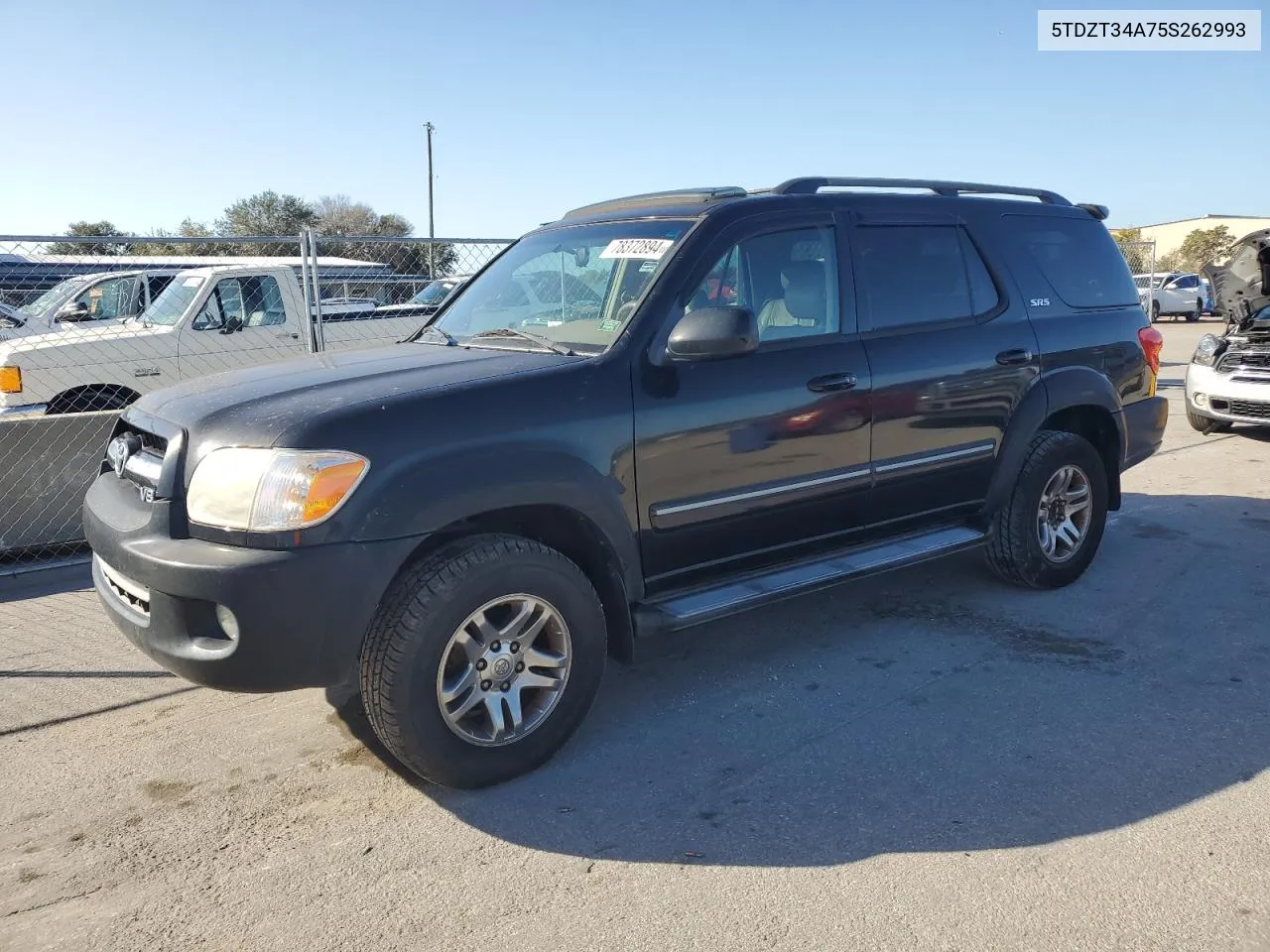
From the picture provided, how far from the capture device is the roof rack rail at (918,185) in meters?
4.41

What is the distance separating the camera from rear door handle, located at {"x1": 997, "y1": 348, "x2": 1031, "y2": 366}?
485 cm

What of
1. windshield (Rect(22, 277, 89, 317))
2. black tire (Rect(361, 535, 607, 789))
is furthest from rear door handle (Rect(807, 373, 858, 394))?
windshield (Rect(22, 277, 89, 317))

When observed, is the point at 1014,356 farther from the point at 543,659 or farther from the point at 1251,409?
the point at 1251,409

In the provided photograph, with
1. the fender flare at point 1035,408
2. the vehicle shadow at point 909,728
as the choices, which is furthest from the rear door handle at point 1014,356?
the vehicle shadow at point 909,728

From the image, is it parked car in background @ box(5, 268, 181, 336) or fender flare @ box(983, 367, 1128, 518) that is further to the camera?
parked car in background @ box(5, 268, 181, 336)

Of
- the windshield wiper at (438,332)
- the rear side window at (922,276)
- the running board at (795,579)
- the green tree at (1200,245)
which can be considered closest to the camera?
the running board at (795,579)

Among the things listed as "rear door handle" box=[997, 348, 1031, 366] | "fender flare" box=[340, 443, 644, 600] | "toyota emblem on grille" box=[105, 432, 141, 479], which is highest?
"rear door handle" box=[997, 348, 1031, 366]

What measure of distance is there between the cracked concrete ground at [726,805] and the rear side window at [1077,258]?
177 cm

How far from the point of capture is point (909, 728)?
3.75 meters

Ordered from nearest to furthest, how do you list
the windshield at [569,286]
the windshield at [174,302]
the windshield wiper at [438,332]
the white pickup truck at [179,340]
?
the windshield at [569,286] < the windshield wiper at [438,332] < the white pickup truck at [179,340] < the windshield at [174,302]

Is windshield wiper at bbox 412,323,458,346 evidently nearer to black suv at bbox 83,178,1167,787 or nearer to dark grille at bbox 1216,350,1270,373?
black suv at bbox 83,178,1167,787

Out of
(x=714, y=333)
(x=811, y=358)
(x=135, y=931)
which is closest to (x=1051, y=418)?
(x=811, y=358)

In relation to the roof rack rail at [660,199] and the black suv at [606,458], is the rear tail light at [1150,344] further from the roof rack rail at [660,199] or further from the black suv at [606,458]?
the roof rack rail at [660,199]

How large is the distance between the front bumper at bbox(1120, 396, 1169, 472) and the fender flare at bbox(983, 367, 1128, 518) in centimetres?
37
